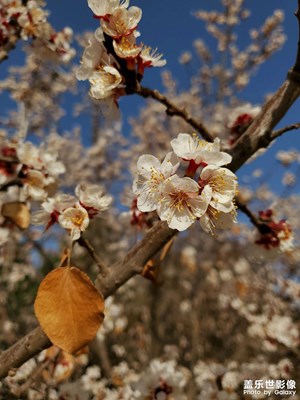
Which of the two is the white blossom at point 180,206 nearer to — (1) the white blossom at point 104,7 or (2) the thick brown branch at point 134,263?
(2) the thick brown branch at point 134,263

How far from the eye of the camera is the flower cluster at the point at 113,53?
870 mm

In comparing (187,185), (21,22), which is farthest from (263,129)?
(21,22)

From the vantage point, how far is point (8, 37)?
5.78 feet

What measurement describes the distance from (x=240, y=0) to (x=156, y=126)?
3112 millimetres

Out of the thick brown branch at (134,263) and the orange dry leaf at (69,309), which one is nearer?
the orange dry leaf at (69,309)

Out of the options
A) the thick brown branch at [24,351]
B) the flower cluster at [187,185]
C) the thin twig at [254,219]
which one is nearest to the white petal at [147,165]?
the flower cluster at [187,185]

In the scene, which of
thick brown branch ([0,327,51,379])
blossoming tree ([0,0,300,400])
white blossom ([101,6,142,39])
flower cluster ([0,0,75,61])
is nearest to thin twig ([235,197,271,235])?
blossoming tree ([0,0,300,400])

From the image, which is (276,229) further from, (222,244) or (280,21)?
(222,244)

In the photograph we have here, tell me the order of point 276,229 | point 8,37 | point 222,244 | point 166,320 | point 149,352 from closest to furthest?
point 276,229, point 8,37, point 149,352, point 166,320, point 222,244

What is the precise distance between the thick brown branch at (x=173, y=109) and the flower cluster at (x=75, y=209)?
30 cm

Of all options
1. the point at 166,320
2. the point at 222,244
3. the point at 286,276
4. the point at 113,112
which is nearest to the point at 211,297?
the point at 166,320

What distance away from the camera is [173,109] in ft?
3.25

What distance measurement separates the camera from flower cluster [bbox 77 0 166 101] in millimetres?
870

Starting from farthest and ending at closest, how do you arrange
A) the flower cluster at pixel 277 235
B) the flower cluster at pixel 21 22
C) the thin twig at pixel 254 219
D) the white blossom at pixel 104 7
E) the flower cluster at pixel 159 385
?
the flower cluster at pixel 21 22
the flower cluster at pixel 159 385
the flower cluster at pixel 277 235
the thin twig at pixel 254 219
the white blossom at pixel 104 7
